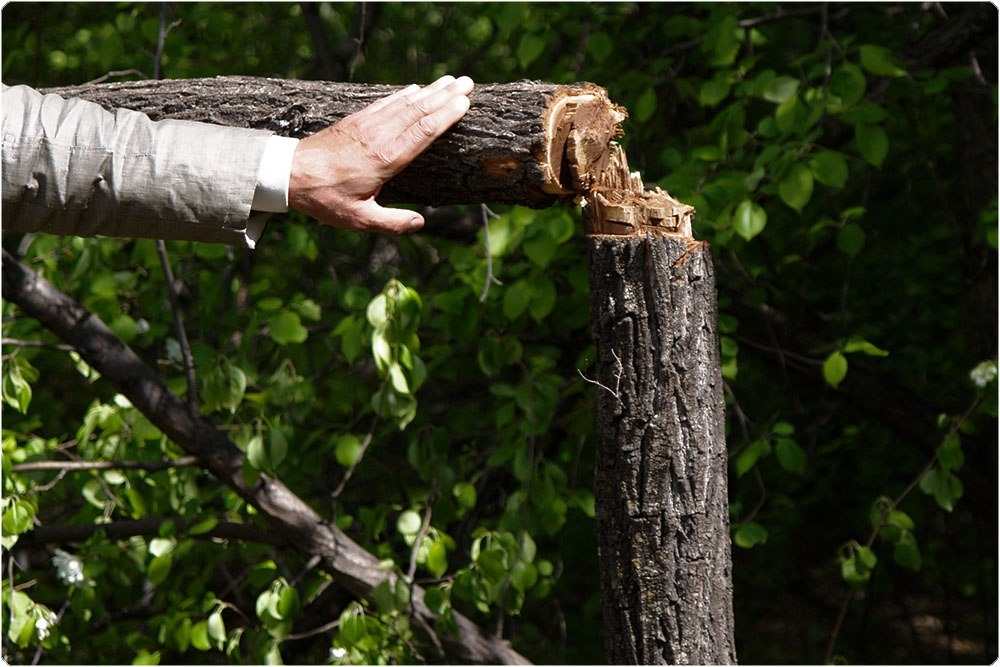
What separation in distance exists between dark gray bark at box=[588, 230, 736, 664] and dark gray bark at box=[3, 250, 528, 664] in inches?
40.3

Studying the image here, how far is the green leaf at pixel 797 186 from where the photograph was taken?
7.77 feet

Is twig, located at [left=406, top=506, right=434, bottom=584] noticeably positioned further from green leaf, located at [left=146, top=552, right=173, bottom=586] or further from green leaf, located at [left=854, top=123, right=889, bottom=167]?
green leaf, located at [left=854, top=123, right=889, bottom=167]

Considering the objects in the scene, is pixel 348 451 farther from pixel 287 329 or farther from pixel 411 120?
pixel 411 120

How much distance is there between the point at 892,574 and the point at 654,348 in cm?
360

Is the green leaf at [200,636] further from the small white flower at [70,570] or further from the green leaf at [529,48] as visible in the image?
the green leaf at [529,48]

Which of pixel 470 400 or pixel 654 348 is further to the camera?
pixel 470 400

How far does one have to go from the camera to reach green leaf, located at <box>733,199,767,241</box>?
237 cm

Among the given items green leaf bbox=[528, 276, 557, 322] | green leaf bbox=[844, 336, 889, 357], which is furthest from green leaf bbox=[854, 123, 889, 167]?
green leaf bbox=[528, 276, 557, 322]

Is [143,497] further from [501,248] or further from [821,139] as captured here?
[821,139]

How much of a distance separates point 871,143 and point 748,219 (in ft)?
1.24

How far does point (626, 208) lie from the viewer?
5.65 feet

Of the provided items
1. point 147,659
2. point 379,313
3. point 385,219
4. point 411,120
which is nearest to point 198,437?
point 147,659

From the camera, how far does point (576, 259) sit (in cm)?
266

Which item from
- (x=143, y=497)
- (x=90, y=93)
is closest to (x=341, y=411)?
(x=143, y=497)
